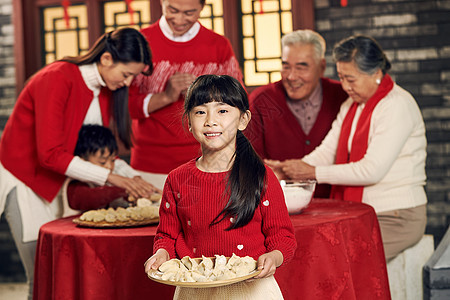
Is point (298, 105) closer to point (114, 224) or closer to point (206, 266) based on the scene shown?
point (114, 224)

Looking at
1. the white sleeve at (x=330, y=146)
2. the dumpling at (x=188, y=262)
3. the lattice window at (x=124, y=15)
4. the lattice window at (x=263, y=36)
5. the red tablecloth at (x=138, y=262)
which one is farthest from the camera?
the lattice window at (x=124, y=15)

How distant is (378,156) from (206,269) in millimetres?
→ 1573

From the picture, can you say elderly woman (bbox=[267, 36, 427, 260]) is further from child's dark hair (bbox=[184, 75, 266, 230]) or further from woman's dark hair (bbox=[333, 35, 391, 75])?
child's dark hair (bbox=[184, 75, 266, 230])

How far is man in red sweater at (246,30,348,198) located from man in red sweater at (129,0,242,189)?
11.0 inches

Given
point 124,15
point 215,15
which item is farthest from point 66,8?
point 215,15

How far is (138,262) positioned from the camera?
6.31 feet

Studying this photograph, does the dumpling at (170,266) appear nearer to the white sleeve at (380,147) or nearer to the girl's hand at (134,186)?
the girl's hand at (134,186)

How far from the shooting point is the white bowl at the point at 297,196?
2162 mm

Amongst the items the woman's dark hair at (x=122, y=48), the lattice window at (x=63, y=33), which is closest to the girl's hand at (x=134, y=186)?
the woman's dark hair at (x=122, y=48)

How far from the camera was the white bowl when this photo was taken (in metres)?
2.16

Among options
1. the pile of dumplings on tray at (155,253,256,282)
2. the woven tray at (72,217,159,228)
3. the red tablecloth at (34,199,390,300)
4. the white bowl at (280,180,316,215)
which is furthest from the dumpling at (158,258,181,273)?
the white bowl at (280,180,316,215)

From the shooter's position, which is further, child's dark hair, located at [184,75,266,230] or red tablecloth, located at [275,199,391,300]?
red tablecloth, located at [275,199,391,300]

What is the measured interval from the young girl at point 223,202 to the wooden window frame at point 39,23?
293cm

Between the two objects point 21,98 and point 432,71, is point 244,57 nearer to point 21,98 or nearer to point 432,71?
point 432,71
